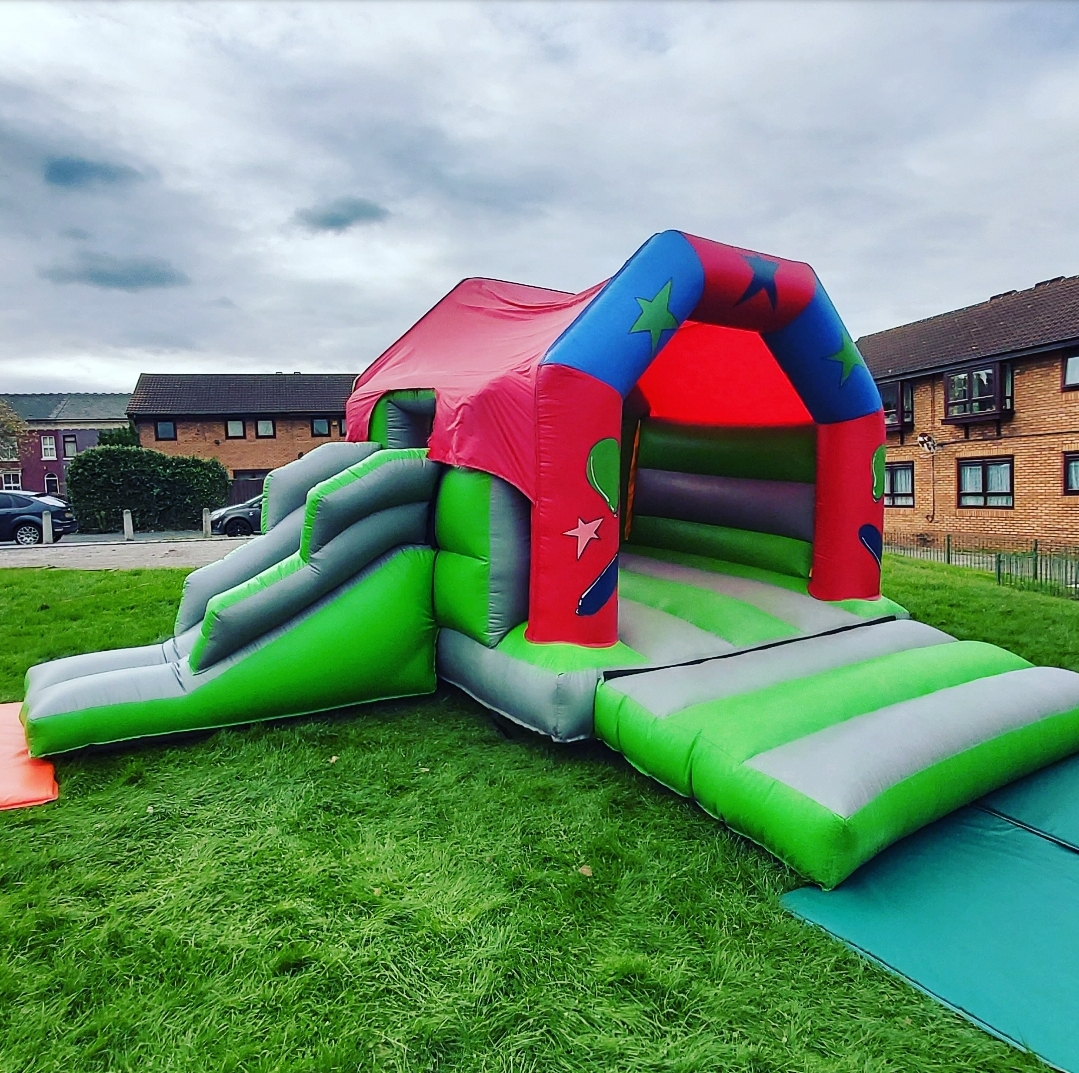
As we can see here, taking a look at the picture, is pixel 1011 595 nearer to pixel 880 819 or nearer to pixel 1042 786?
pixel 1042 786

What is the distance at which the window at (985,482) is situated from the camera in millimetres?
15562

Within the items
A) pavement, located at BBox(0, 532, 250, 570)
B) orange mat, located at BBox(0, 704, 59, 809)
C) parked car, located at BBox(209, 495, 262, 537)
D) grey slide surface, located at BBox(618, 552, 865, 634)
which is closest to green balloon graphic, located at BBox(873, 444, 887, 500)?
grey slide surface, located at BBox(618, 552, 865, 634)

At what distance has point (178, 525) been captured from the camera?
2062cm

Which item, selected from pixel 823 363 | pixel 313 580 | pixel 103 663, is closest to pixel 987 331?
pixel 823 363

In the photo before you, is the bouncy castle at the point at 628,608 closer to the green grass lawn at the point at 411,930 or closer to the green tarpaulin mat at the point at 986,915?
the green tarpaulin mat at the point at 986,915

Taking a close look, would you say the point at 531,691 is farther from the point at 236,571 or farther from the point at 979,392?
the point at 979,392

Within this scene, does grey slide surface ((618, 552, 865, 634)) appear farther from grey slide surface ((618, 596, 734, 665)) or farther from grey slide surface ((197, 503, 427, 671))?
grey slide surface ((197, 503, 427, 671))

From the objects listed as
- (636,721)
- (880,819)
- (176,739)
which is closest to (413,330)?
(176,739)

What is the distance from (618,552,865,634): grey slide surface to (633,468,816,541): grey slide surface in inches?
14.4

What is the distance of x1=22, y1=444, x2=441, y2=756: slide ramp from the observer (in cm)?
355

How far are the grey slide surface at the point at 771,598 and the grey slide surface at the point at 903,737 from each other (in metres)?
0.90

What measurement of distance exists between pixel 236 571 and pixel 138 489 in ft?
57.6

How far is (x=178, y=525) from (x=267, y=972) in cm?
2063

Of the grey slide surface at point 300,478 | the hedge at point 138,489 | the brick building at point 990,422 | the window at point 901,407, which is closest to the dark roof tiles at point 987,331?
the brick building at point 990,422
